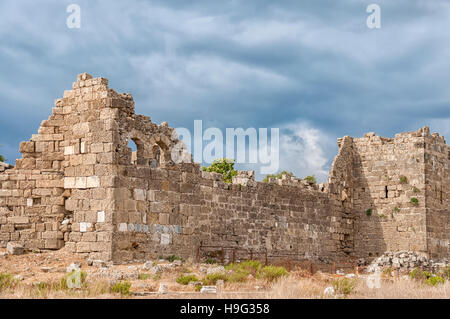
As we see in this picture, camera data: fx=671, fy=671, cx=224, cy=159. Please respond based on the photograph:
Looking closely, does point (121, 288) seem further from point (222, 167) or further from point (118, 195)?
point (222, 167)


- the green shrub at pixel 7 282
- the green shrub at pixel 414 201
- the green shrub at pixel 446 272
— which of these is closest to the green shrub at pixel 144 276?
the green shrub at pixel 7 282

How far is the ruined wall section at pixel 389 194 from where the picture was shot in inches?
986

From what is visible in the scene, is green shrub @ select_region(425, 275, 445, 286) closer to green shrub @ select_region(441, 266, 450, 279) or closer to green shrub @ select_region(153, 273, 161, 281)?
green shrub @ select_region(441, 266, 450, 279)

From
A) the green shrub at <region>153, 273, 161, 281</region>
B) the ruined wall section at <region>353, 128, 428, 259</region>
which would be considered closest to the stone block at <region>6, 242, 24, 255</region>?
the green shrub at <region>153, 273, 161, 281</region>

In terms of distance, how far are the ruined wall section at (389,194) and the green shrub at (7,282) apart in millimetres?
15638

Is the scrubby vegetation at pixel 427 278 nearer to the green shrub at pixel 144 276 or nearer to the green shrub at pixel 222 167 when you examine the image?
the green shrub at pixel 144 276

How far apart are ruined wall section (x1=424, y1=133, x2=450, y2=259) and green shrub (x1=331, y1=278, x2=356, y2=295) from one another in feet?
35.1

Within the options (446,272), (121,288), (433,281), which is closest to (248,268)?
(433,281)

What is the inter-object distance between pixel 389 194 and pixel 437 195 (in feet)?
6.01
